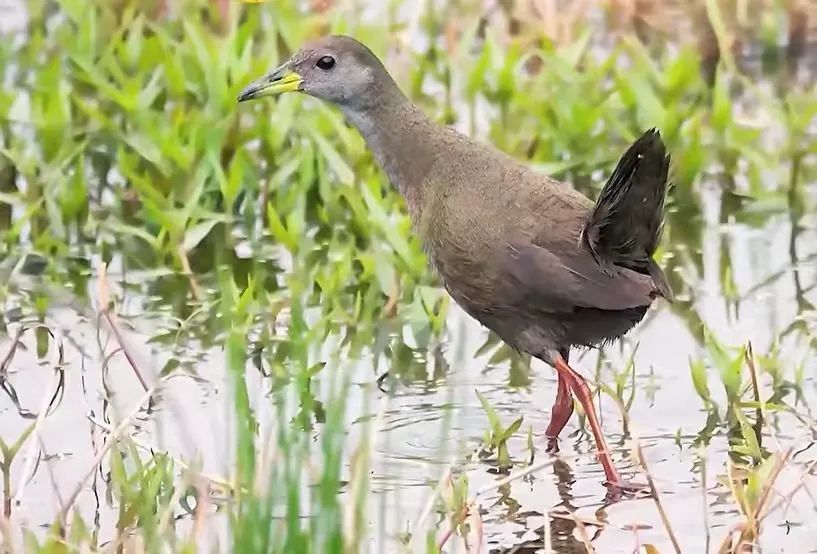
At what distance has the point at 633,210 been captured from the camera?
4398 millimetres

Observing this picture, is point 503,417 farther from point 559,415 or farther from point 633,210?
point 633,210

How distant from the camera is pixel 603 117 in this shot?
6.45 m

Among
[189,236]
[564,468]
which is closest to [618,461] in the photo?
[564,468]

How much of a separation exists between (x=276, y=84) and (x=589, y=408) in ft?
4.58

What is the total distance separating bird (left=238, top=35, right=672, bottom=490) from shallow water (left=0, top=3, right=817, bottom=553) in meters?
0.18

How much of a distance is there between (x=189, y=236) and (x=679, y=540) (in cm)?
218

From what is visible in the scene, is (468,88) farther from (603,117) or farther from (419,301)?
(419,301)

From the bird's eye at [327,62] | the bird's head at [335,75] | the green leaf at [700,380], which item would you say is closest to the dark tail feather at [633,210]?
the green leaf at [700,380]

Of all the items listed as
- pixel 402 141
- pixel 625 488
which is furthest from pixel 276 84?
pixel 625 488

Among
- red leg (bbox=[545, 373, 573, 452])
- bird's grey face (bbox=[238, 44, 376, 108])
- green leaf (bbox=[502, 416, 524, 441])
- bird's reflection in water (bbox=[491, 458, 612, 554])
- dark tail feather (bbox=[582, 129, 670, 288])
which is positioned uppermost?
bird's grey face (bbox=[238, 44, 376, 108])

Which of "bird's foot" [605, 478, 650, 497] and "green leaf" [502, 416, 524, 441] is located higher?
"green leaf" [502, 416, 524, 441]

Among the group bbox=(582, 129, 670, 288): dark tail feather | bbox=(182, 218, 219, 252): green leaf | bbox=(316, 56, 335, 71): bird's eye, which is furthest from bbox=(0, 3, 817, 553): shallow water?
bbox=(316, 56, 335, 71): bird's eye

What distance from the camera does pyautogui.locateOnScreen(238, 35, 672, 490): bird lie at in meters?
4.44

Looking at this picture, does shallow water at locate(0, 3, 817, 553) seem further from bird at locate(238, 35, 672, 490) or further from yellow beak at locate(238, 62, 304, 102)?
yellow beak at locate(238, 62, 304, 102)
